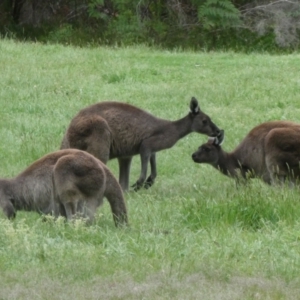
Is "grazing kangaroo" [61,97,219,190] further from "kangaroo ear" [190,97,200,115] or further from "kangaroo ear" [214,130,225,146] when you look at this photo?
"kangaroo ear" [214,130,225,146]

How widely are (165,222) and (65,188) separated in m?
1.07

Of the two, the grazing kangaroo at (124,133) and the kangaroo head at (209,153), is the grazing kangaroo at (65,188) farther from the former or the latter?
the kangaroo head at (209,153)

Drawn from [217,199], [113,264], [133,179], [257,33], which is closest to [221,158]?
[133,179]

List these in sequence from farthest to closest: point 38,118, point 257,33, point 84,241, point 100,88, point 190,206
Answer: point 257,33, point 100,88, point 38,118, point 190,206, point 84,241

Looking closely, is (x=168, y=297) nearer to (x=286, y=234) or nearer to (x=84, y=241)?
(x=84, y=241)

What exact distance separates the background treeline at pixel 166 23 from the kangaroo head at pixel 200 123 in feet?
45.8

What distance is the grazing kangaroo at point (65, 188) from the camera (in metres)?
8.62

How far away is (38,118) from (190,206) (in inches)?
267

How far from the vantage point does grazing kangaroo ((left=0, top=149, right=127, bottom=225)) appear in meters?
8.62

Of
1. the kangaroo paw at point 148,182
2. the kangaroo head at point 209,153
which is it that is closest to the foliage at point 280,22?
the kangaroo head at point 209,153

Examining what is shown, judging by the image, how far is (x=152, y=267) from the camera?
23.3ft

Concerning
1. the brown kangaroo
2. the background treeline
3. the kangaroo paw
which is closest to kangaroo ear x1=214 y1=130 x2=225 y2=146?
the brown kangaroo

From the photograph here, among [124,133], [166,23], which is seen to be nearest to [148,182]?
[124,133]

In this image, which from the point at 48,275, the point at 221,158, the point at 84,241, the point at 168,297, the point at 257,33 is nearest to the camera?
the point at 168,297
